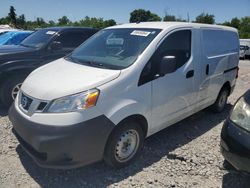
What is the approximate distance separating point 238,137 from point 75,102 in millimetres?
Answer: 1681

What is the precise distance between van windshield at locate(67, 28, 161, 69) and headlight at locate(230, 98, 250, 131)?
4.27 feet

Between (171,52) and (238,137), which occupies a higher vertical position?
(171,52)

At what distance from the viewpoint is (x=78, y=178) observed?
10.4 ft

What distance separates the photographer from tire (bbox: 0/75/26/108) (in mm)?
5090

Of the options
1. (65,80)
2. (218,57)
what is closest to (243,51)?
(218,57)

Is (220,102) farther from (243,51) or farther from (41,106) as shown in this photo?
(243,51)

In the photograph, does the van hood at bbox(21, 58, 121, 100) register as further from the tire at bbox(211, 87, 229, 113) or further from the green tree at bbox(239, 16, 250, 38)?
the green tree at bbox(239, 16, 250, 38)

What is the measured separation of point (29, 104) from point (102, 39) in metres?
1.62

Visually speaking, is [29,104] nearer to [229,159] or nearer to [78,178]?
[78,178]

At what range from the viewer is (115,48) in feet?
12.1

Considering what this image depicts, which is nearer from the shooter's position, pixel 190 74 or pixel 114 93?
pixel 114 93

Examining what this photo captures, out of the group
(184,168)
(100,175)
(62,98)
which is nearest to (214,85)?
(184,168)

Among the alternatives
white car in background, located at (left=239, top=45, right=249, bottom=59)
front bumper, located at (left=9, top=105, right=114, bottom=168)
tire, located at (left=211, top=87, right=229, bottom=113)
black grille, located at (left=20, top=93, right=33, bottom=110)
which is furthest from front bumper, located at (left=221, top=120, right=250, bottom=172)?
white car in background, located at (left=239, top=45, right=249, bottom=59)

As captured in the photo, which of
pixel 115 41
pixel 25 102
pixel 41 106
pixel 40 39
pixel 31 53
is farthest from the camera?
pixel 40 39
